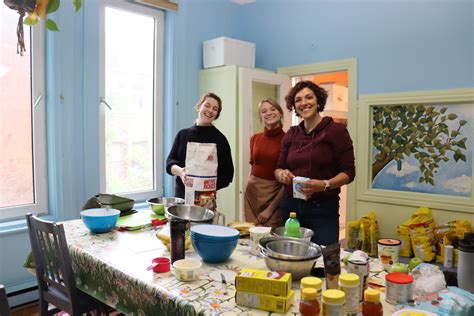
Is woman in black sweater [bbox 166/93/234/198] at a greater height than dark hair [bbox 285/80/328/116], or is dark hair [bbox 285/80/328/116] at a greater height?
dark hair [bbox 285/80/328/116]

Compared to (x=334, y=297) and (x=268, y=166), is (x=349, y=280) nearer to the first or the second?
(x=334, y=297)

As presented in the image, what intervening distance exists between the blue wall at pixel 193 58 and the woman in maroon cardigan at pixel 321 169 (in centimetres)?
138

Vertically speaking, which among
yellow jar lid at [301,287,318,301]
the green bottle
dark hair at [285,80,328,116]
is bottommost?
yellow jar lid at [301,287,318,301]

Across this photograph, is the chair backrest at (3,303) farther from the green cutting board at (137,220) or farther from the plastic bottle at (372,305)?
the plastic bottle at (372,305)

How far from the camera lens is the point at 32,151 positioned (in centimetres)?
286

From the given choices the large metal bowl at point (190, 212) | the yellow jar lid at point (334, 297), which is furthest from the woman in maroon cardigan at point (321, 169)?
the yellow jar lid at point (334, 297)

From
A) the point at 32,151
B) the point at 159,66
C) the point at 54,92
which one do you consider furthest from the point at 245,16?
the point at 32,151

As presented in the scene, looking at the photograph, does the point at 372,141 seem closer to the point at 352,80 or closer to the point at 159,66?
the point at 352,80

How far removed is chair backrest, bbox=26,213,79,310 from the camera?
1677 millimetres

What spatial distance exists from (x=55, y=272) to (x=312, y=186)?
1.30 meters

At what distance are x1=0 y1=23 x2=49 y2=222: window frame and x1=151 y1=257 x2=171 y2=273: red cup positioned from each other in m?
1.81

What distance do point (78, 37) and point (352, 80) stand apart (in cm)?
229

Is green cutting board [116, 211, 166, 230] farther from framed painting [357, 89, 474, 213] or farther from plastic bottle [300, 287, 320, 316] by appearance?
framed painting [357, 89, 474, 213]

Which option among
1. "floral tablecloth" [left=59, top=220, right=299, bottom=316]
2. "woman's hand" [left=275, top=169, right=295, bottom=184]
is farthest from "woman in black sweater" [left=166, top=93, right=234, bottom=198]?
"floral tablecloth" [left=59, top=220, right=299, bottom=316]
